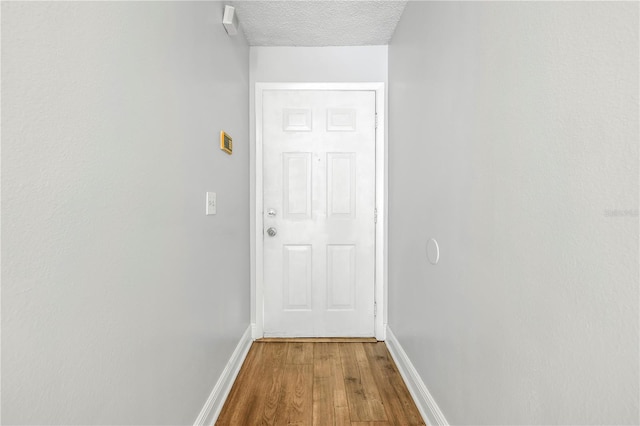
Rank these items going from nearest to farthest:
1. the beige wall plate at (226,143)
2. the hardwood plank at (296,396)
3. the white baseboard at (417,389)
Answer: the white baseboard at (417,389) → the hardwood plank at (296,396) → the beige wall plate at (226,143)

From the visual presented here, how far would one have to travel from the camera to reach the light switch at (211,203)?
5.52 ft

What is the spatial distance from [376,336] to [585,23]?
2372 mm

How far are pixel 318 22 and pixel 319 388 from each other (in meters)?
2.31

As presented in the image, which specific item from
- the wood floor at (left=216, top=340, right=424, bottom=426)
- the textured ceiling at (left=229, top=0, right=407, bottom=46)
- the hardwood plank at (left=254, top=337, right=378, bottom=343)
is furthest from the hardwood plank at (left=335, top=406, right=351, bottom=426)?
the textured ceiling at (left=229, top=0, right=407, bottom=46)

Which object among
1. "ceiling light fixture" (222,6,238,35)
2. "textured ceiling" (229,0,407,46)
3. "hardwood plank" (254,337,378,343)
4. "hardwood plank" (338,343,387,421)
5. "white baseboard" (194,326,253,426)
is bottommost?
"hardwood plank" (338,343,387,421)

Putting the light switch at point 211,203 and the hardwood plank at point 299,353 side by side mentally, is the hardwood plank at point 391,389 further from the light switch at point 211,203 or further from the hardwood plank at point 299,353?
the light switch at point 211,203

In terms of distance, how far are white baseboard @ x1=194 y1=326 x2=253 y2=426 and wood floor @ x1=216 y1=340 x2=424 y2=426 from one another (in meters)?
0.04

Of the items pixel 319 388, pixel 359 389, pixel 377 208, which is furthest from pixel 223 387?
pixel 377 208

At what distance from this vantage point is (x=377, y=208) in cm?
264

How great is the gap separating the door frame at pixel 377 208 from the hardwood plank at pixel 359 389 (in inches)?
14.4

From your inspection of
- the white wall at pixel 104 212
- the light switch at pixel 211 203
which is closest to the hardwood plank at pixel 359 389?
the white wall at pixel 104 212

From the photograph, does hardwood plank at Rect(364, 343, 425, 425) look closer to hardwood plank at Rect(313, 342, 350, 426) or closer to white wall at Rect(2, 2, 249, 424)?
hardwood plank at Rect(313, 342, 350, 426)

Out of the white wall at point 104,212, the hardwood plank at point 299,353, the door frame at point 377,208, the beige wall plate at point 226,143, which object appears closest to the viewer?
the white wall at point 104,212

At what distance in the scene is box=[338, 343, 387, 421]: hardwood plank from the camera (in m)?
1.76
